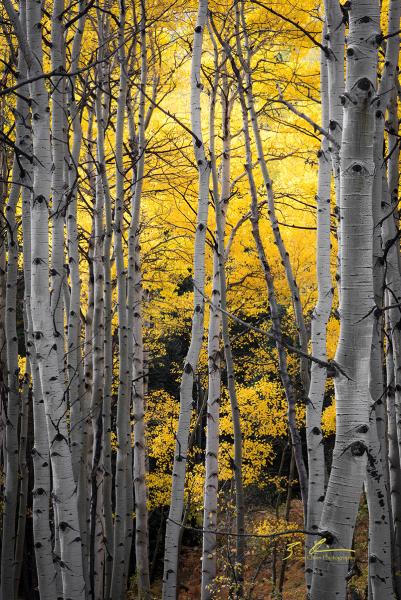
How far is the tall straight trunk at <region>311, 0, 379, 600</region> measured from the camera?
1787 millimetres

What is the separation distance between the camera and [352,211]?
6.19 ft

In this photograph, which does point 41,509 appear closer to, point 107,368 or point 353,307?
point 107,368

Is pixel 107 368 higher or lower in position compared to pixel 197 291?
lower

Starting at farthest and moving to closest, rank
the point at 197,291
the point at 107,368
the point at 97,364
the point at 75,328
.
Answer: the point at 97,364 < the point at 107,368 < the point at 75,328 < the point at 197,291

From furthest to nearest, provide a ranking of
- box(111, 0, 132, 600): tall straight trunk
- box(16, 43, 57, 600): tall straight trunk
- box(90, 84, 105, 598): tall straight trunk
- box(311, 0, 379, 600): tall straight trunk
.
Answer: box(90, 84, 105, 598): tall straight trunk
box(111, 0, 132, 600): tall straight trunk
box(16, 43, 57, 600): tall straight trunk
box(311, 0, 379, 600): tall straight trunk

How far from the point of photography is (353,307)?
1.85 metres

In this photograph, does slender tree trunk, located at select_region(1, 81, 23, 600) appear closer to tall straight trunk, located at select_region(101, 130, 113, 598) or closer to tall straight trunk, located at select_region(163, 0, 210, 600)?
tall straight trunk, located at select_region(101, 130, 113, 598)

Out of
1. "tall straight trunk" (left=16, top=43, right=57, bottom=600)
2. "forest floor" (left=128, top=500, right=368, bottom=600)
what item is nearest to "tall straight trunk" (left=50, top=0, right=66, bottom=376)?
"tall straight trunk" (left=16, top=43, right=57, bottom=600)

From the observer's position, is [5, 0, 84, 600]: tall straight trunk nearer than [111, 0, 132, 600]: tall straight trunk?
Yes

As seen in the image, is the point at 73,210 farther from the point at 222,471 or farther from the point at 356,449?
the point at 222,471

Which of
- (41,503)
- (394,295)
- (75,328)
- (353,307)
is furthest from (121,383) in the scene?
(353,307)

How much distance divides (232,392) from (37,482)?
3252 mm

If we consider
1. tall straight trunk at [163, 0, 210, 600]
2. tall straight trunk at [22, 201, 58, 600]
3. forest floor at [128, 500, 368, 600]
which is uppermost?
tall straight trunk at [163, 0, 210, 600]

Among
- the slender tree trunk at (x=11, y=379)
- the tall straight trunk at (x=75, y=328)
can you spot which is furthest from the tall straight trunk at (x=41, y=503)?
the slender tree trunk at (x=11, y=379)
